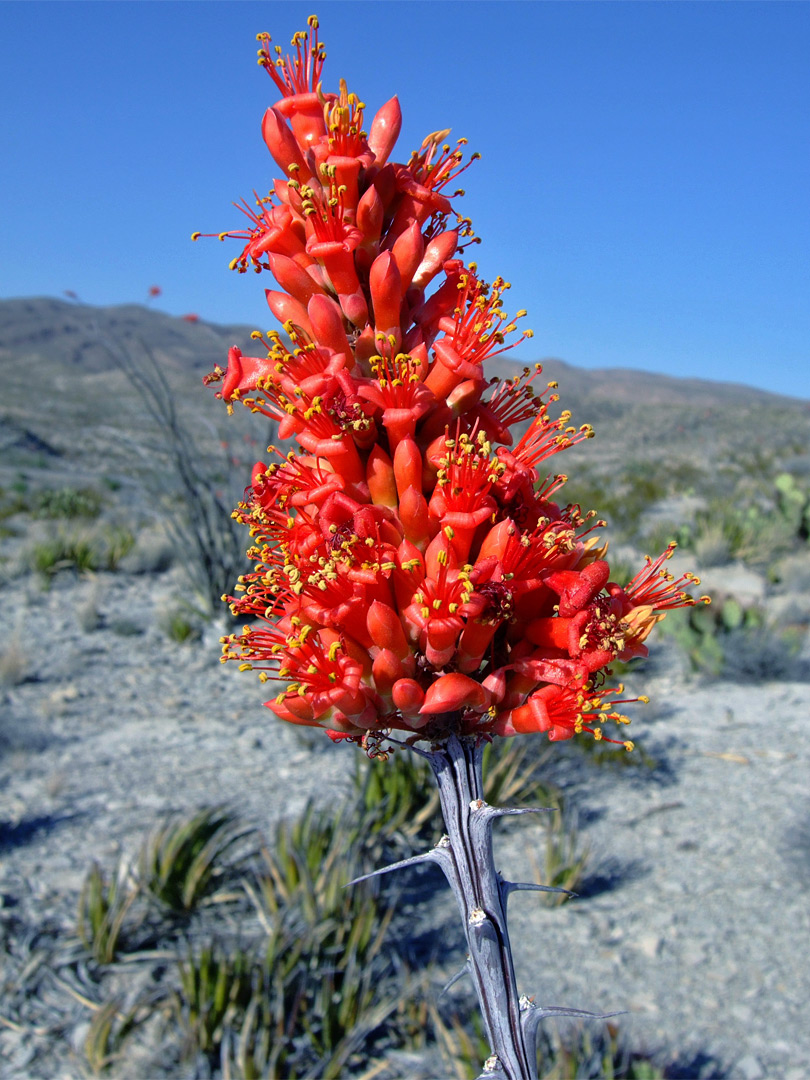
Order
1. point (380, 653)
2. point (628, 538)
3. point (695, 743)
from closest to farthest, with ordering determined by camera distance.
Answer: point (380, 653)
point (695, 743)
point (628, 538)

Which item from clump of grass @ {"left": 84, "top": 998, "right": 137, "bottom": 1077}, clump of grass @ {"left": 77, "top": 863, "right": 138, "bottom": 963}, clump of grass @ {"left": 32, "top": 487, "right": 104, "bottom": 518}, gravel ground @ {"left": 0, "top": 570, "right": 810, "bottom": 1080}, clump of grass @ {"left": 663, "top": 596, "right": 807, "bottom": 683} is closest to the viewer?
clump of grass @ {"left": 84, "top": 998, "right": 137, "bottom": 1077}

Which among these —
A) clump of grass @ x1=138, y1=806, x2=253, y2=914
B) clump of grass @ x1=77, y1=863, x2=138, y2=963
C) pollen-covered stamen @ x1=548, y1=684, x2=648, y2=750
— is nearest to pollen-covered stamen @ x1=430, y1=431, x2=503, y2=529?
pollen-covered stamen @ x1=548, y1=684, x2=648, y2=750

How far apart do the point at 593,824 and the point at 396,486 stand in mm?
4734

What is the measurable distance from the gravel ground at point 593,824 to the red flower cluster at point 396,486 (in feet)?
10.6

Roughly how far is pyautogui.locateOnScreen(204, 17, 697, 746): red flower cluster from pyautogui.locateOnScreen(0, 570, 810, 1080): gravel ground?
3.22m

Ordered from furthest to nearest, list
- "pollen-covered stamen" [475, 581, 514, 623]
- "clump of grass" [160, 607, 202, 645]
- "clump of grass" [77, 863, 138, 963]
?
"clump of grass" [160, 607, 202, 645] → "clump of grass" [77, 863, 138, 963] → "pollen-covered stamen" [475, 581, 514, 623]

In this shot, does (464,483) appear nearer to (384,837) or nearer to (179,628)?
(384,837)

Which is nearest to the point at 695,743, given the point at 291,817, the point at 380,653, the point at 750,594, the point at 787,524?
the point at 291,817

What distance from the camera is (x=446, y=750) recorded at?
1.52m

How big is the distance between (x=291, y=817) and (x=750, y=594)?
7807 millimetres

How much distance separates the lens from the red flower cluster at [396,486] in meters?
1.43

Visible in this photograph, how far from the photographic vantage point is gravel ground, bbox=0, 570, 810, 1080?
390 cm

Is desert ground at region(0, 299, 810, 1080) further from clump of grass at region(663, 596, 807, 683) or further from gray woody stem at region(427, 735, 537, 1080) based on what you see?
gray woody stem at region(427, 735, 537, 1080)

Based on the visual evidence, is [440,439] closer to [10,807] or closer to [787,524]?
[10,807]
